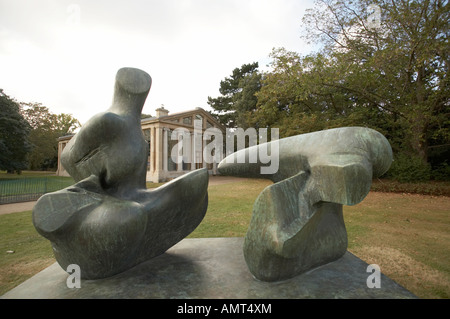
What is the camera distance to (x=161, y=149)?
74.8 ft

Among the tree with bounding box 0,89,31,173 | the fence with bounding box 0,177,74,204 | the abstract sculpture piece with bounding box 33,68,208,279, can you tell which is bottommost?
the fence with bounding box 0,177,74,204

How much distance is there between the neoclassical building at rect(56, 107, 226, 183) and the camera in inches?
884

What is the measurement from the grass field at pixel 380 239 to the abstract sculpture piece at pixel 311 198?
2426 millimetres

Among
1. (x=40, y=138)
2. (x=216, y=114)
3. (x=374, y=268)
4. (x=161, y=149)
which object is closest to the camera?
(x=374, y=268)

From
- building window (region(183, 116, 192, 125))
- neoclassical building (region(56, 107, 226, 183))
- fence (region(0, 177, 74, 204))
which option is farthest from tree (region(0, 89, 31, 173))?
building window (region(183, 116, 192, 125))

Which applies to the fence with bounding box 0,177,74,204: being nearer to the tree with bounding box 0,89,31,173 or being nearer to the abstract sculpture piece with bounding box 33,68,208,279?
the tree with bounding box 0,89,31,173

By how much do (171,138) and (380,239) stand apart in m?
22.6

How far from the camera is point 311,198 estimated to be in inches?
110

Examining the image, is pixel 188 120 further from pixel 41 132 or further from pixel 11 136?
pixel 41 132

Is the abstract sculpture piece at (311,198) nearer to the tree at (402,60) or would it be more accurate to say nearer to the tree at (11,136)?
the tree at (402,60)

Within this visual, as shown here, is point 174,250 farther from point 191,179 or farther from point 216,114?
point 216,114

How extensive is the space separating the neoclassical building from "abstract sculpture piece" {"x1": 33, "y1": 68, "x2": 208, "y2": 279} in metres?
18.7
